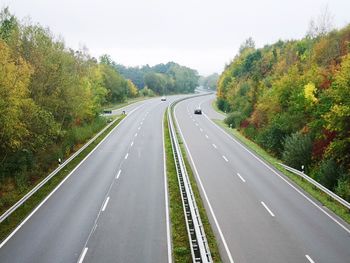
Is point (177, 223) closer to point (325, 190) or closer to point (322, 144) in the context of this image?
point (325, 190)

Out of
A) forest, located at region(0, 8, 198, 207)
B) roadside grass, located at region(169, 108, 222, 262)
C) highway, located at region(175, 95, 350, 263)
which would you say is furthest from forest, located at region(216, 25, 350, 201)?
forest, located at region(0, 8, 198, 207)

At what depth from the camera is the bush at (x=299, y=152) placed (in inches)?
1113

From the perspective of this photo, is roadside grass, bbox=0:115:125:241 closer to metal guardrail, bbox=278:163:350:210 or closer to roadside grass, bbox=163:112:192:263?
roadside grass, bbox=163:112:192:263

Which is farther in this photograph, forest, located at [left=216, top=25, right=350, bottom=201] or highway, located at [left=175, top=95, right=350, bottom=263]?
forest, located at [left=216, top=25, right=350, bottom=201]

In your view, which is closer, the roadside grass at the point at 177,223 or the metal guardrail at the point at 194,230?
the metal guardrail at the point at 194,230

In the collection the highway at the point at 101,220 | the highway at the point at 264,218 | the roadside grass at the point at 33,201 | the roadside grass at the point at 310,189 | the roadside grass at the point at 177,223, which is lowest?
the roadside grass at the point at 310,189

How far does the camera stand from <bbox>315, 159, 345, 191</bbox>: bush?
23.4 meters

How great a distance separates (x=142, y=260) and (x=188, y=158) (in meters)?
18.0

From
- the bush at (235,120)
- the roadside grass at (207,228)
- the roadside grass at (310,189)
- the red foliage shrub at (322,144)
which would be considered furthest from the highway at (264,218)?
the bush at (235,120)

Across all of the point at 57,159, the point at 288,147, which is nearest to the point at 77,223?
the point at 57,159

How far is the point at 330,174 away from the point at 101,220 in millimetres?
14943

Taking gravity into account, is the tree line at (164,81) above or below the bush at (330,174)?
above

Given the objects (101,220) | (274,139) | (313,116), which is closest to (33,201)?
(101,220)

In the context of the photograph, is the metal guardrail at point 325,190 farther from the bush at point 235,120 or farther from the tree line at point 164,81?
the tree line at point 164,81
